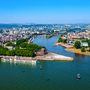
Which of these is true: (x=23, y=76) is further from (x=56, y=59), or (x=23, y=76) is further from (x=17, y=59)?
(x=56, y=59)

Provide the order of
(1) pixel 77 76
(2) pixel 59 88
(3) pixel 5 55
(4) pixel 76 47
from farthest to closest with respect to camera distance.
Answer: (4) pixel 76 47 → (3) pixel 5 55 → (1) pixel 77 76 → (2) pixel 59 88

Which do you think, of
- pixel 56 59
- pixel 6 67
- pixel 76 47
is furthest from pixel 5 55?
pixel 76 47

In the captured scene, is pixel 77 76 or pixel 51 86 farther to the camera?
pixel 77 76

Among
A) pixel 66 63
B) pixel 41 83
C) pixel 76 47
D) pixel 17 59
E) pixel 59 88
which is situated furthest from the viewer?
pixel 76 47

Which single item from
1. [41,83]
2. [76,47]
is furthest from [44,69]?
[76,47]

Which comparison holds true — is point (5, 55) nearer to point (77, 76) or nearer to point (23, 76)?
point (23, 76)

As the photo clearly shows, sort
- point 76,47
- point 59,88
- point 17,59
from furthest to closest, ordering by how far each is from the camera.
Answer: point 76,47
point 17,59
point 59,88

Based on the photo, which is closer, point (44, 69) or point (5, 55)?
point (44, 69)

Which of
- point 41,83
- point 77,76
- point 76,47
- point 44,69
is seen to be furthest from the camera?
point 76,47
